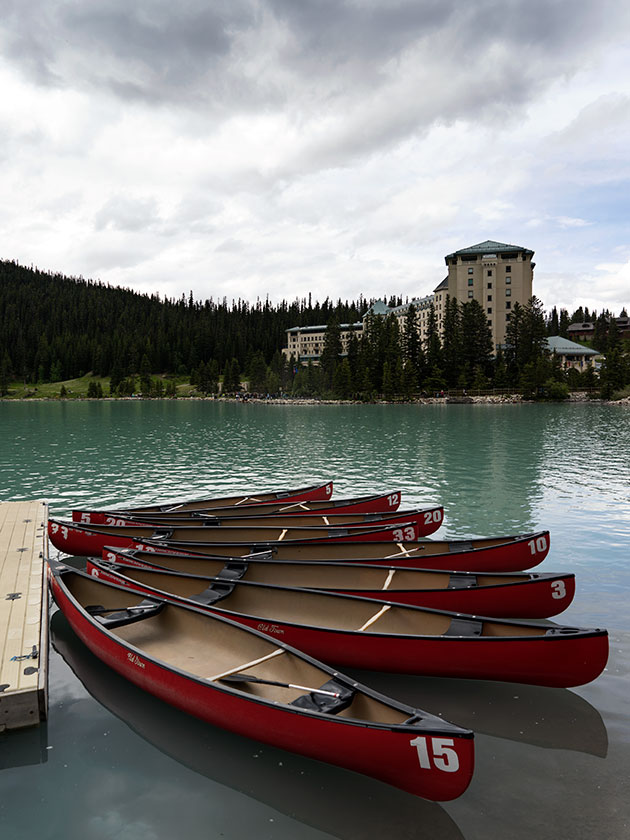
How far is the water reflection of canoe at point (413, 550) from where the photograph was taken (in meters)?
11.2

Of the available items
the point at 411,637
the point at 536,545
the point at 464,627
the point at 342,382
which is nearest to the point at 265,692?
the point at 411,637

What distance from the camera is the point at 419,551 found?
38.9ft

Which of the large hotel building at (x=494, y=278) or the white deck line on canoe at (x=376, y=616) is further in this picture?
the large hotel building at (x=494, y=278)

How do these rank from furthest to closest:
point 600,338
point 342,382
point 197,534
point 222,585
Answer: point 600,338, point 342,382, point 197,534, point 222,585

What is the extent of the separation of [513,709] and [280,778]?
3.46m

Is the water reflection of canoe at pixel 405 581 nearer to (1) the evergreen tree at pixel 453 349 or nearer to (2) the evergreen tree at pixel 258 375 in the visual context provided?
(1) the evergreen tree at pixel 453 349

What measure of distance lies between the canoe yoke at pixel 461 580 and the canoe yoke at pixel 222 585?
12.3ft

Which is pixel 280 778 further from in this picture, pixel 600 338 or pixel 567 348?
pixel 600 338

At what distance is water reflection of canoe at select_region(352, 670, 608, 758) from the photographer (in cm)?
712

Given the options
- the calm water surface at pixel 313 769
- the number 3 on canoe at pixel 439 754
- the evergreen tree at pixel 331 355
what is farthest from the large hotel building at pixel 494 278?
the number 3 on canoe at pixel 439 754

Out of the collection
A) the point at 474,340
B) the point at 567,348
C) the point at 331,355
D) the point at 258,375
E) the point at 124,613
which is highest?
the point at 474,340

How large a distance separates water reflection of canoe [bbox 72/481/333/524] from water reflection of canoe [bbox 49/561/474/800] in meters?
5.63

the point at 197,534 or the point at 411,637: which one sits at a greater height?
the point at 411,637

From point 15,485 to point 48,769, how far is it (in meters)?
22.7
